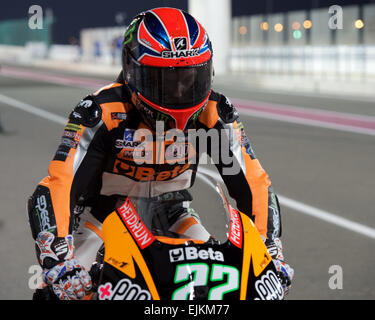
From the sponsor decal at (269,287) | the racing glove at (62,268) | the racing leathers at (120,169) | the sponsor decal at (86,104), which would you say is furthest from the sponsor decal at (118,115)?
the sponsor decal at (269,287)

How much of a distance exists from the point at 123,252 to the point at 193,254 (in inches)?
9.7

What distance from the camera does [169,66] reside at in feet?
10.1

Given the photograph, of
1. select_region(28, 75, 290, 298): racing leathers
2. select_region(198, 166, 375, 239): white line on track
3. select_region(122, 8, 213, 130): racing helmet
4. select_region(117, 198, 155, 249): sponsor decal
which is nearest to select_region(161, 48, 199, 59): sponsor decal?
select_region(122, 8, 213, 130): racing helmet

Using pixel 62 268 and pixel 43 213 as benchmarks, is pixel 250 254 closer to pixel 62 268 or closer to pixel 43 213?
pixel 62 268

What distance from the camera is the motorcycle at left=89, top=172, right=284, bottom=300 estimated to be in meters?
2.42

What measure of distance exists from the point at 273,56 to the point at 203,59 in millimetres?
25669

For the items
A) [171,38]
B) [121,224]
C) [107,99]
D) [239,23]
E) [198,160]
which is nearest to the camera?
[121,224]

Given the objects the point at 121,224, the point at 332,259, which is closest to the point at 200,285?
the point at 121,224

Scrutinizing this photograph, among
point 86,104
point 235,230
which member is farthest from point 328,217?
point 235,230

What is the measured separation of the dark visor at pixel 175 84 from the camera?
3115mm

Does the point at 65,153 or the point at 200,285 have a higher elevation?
the point at 65,153

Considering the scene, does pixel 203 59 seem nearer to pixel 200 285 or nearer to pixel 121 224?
pixel 121 224

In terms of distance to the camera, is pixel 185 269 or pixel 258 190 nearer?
pixel 185 269

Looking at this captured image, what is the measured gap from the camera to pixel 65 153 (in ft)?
10.4
